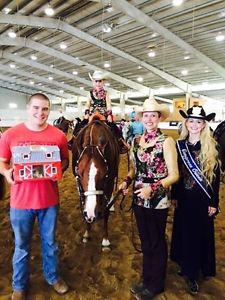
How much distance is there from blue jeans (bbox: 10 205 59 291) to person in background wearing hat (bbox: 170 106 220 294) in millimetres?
1123

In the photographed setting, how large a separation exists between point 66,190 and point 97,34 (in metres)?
9.00

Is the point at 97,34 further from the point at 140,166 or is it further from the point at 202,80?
the point at 140,166

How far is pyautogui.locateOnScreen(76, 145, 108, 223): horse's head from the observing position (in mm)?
2516

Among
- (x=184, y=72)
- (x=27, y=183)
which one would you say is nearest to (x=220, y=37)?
(x=184, y=72)

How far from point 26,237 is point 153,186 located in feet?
3.67

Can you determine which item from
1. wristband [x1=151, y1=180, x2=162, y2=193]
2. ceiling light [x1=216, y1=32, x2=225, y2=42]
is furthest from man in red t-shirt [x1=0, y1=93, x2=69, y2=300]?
ceiling light [x1=216, y1=32, x2=225, y2=42]

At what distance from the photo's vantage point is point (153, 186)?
86.3 inches

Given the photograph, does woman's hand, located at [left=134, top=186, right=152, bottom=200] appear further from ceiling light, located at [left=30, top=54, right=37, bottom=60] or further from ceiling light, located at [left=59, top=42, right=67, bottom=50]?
ceiling light, located at [left=30, top=54, right=37, bottom=60]

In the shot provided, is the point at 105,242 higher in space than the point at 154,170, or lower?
lower

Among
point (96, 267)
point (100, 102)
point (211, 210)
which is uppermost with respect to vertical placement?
point (100, 102)

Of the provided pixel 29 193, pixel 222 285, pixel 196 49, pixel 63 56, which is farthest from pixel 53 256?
pixel 63 56

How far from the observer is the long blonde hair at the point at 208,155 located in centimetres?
237

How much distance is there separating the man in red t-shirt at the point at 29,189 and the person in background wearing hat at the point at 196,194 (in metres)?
1.10

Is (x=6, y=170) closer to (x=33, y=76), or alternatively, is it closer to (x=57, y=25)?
(x=57, y=25)
